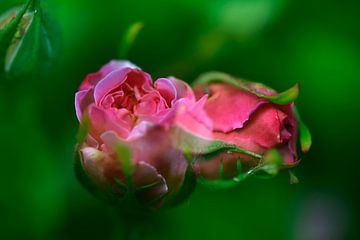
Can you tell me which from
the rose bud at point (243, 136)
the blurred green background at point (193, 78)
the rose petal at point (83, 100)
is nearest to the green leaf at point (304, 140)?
the rose bud at point (243, 136)

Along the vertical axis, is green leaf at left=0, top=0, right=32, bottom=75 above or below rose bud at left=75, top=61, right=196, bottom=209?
above

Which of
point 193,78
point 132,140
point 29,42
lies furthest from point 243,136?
point 193,78

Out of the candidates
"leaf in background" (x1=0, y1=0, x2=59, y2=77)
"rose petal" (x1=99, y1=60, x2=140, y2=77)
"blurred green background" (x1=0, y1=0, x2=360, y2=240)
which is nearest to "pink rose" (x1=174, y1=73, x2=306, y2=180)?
"rose petal" (x1=99, y1=60, x2=140, y2=77)

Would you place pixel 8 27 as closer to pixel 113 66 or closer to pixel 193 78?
pixel 113 66

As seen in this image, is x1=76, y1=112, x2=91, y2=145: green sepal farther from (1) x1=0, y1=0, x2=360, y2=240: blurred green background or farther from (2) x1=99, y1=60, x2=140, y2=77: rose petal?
(1) x1=0, y1=0, x2=360, y2=240: blurred green background

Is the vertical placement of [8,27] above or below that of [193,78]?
above
